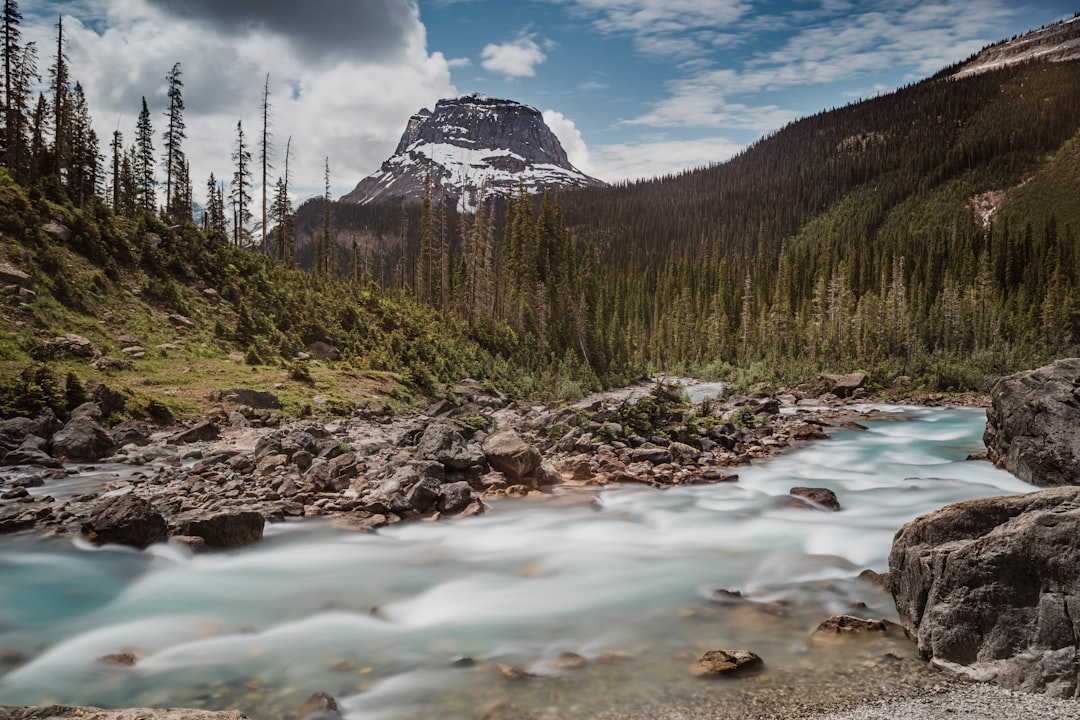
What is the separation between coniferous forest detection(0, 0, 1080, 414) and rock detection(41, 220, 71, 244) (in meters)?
0.40

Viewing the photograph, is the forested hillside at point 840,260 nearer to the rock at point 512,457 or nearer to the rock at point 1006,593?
the rock at point 512,457

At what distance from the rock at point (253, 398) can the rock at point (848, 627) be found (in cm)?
2042

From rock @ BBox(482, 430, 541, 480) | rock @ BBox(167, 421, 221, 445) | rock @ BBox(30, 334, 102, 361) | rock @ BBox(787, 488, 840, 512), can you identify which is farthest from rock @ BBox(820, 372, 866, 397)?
rock @ BBox(30, 334, 102, 361)

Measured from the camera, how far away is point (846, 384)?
1932 inches

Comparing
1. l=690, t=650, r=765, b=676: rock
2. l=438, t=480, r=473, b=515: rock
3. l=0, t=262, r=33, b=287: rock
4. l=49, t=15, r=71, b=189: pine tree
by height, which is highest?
l=49, t=15, r=71, b=189: pine tree

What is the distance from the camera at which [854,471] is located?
2044 cm

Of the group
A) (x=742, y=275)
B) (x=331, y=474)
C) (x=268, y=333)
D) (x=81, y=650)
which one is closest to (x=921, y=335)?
(x=742, y=275)

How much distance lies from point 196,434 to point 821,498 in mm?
18406

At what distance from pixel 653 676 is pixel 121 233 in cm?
3689

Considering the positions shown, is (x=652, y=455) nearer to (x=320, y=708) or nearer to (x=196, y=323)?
(x=320, y=708)

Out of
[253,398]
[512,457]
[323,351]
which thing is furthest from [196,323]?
[512,457]

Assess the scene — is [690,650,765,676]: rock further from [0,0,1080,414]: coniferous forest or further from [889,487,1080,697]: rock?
[0,0,1080,414]: coniferous forest

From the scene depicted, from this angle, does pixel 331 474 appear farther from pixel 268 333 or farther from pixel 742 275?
pixel 742 275

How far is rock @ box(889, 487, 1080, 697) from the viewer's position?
21.1ft
